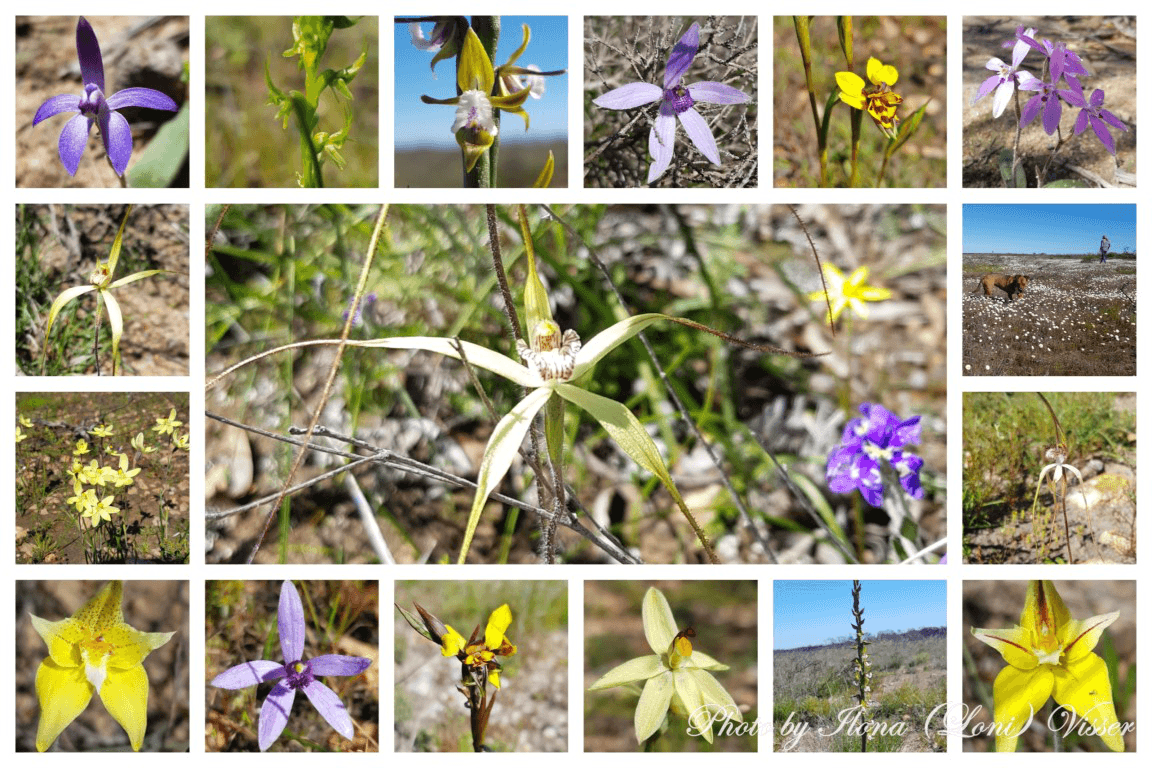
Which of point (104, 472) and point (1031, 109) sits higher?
point (1031, 109)

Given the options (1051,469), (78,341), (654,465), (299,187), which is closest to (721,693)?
(654,465)

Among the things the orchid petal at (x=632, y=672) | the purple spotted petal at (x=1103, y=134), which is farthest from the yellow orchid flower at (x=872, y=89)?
the orchid petal at (x=632, y=672)

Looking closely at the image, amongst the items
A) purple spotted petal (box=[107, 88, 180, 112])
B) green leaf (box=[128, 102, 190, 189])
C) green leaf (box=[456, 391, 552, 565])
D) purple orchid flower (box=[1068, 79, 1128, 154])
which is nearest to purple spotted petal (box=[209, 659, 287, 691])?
green leaf (box=[456, 391, 552, 565])

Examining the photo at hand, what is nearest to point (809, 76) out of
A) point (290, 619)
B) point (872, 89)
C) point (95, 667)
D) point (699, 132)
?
point (872, 89)

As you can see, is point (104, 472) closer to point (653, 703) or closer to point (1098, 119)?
point (653, 703)

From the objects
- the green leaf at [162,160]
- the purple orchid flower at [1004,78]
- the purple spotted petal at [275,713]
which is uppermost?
the purple orchid flower at [1004,78]

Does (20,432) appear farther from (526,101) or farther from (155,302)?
Result: (526,101)

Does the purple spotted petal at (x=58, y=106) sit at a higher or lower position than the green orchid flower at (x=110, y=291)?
higher

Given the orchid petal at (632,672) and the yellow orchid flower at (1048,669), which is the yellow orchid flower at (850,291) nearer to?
the yellow orchid flower at (1048,669)
